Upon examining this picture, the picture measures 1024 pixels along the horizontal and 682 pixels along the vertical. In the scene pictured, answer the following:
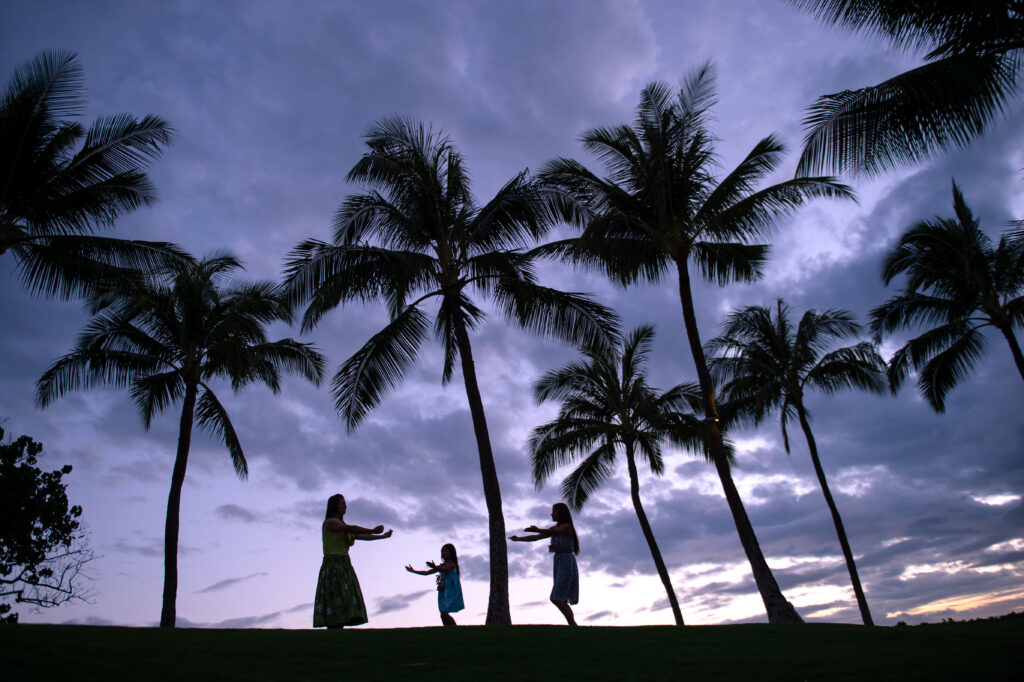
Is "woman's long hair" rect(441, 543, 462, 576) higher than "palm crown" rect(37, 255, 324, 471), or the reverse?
"palm crown" rect(37, 255, 324, 471)

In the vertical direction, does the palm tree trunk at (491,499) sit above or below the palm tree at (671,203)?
below

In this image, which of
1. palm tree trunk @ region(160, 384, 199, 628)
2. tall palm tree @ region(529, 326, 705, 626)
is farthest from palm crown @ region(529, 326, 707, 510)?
palm tree trunk @ region(160, 384, 199, 628)

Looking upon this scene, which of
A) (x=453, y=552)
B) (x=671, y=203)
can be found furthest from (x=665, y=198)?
(x=453, y=552)

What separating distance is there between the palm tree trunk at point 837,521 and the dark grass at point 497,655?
15294 millimetres

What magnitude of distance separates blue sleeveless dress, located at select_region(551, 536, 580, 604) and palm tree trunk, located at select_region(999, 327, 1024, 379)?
15345 millimetres

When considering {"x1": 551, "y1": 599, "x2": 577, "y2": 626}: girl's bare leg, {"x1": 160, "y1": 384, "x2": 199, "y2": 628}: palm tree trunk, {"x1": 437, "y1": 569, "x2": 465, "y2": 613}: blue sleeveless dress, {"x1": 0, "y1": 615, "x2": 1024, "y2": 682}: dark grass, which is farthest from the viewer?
{"x1": 160, "y1": 384, "x2": 199, "y2": 628}: palm tree trunk

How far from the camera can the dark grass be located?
5.62 m

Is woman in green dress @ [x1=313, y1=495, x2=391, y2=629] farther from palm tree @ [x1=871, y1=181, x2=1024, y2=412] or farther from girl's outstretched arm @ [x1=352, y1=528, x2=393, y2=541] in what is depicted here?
palm tree @ [x1=871, y1=181, x2=1024, y2=412]

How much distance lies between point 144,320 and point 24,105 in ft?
21.3

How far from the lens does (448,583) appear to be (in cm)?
1216

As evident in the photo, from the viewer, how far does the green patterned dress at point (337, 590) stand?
9.37 metres

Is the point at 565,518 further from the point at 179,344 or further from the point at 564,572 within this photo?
the point at 179,344

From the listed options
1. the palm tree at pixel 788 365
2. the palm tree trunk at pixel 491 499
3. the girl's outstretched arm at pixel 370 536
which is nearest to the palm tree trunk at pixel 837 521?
the palm tree at pixel 788 365

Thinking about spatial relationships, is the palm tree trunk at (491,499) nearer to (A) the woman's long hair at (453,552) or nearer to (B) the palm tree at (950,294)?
(A) the woman's long hair at (453,552)
